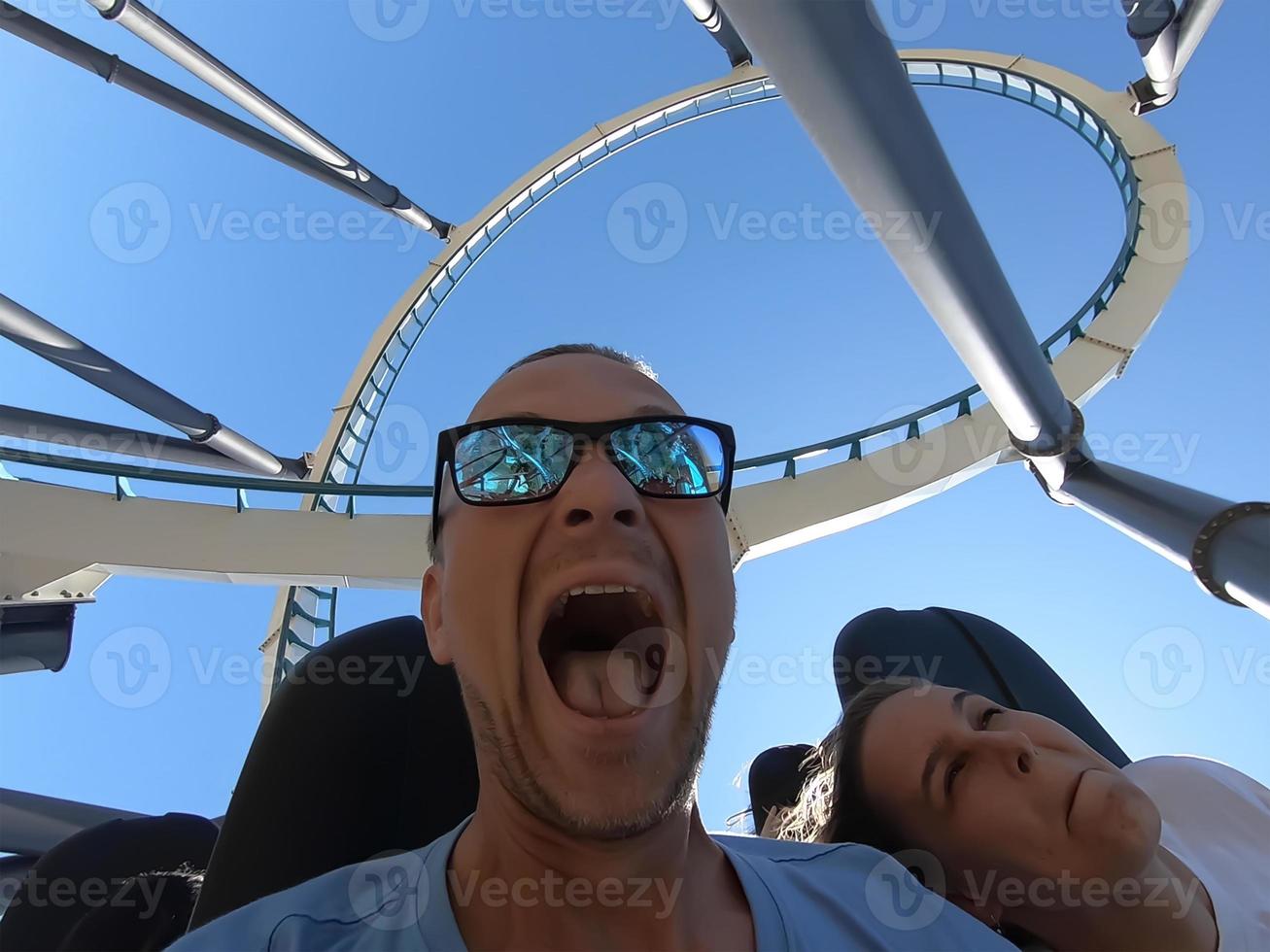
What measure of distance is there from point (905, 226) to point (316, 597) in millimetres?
5435

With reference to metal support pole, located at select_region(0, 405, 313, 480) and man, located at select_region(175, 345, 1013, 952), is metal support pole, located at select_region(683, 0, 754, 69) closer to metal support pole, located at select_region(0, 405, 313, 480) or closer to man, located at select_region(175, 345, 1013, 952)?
man, located at select_region(175, 345, 1013, 952)

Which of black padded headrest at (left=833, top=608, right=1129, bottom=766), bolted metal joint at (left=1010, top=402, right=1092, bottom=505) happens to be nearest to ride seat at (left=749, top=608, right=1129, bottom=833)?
black padded headrest at (left=833, top=608, right=1129, bottom=766)

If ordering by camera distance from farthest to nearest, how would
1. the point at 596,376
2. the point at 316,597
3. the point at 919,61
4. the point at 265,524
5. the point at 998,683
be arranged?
the point at 919,61, the point at 316,597, the point at 265,524, the point at 998,683, the point at 596,376

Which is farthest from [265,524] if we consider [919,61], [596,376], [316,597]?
[919,61]

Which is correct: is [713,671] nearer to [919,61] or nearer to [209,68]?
[209,68]

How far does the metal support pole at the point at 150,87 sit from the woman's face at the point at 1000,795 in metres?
6.82

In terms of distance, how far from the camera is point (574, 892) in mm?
1068

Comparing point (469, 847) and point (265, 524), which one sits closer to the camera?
point (469, 847)

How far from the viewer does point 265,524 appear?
4605 millimetres

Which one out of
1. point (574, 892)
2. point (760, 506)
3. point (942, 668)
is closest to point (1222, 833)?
point (942, 668)

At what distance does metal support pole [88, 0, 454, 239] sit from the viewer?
5.67 metres

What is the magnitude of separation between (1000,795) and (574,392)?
1.23m

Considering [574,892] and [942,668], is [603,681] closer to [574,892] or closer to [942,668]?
[574,892]

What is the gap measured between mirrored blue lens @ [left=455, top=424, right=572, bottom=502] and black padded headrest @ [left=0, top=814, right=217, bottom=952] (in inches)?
44.5
